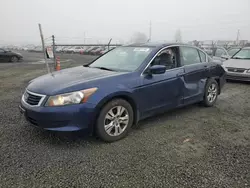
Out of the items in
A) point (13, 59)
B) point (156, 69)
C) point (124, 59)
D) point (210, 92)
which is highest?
point (124, 59)

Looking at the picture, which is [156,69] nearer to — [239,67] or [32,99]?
[32,99]

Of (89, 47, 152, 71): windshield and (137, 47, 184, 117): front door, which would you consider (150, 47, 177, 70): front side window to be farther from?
(89, 47, 152, 71): windshield

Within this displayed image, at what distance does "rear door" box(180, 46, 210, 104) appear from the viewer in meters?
4.38

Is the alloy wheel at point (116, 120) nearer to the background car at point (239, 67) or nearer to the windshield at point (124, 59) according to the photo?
the windshield at point (124, 59)

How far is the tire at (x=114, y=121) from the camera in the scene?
3.15 meters

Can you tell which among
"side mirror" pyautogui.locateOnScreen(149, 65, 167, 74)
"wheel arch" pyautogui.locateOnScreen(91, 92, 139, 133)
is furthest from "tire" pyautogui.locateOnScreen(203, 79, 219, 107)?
"wheel arch" pyautogui.locateOnScreen(91, 92, 139, 133)

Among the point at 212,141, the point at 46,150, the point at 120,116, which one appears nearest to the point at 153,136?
the point at 120,116

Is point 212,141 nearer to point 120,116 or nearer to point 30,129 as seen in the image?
point 120,116

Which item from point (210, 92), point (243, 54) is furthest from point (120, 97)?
point (243, 54)

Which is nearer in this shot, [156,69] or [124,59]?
[156,69]

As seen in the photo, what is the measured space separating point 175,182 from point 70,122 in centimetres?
153

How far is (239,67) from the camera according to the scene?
26.9 feet

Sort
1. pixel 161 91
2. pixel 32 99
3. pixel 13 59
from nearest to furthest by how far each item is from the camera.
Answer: pixel 32 99 < pixel 161 91 < pixel 13 59

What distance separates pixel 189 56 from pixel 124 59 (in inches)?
59.5
